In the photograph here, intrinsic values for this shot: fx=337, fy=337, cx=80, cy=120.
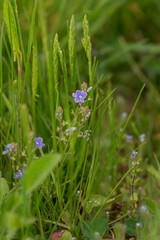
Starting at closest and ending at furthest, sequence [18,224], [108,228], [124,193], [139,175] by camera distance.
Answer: [18,224] < [108,228] < [124,193] < [139,175]

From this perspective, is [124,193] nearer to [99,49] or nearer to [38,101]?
[38,101]

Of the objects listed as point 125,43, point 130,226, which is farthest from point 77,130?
point 125,43

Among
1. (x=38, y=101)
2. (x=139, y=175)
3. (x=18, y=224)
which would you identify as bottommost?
(x=18, y=224)

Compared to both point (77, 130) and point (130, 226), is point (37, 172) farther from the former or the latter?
point (130, 226)

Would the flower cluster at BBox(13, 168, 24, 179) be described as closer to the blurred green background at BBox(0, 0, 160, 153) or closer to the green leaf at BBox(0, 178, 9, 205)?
the green leaf at BBox(0, 178, 9, 205)

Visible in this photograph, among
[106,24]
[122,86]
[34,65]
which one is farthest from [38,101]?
[106,24]

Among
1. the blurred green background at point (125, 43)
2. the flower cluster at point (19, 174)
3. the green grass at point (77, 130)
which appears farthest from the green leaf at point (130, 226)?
the blurred green background at point (125, 43)
